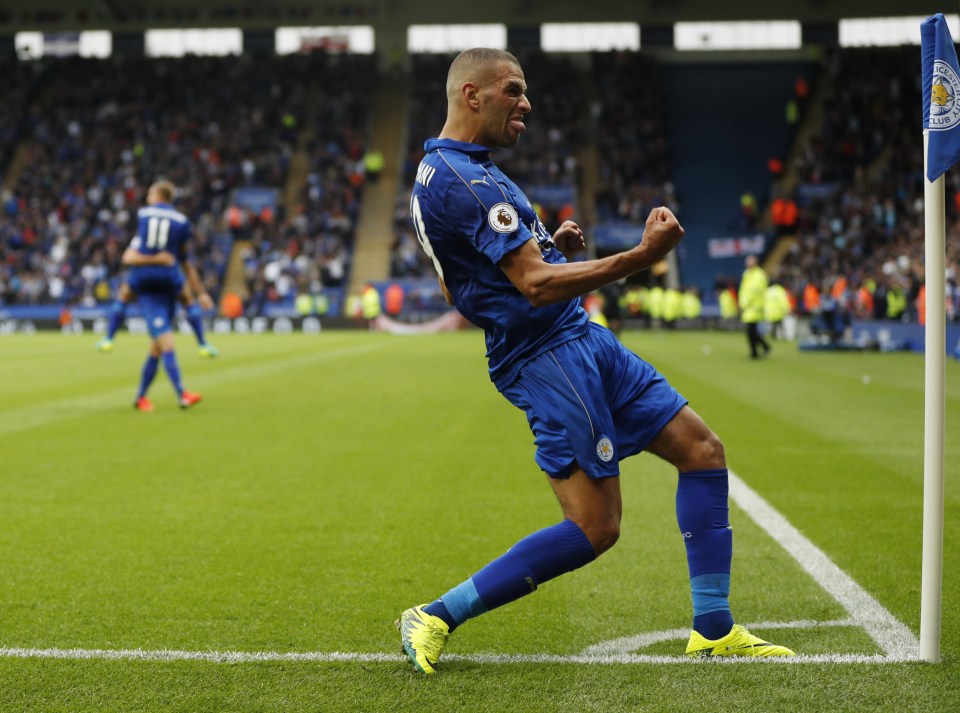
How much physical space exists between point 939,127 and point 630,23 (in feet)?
167

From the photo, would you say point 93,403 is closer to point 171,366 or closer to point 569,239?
point 171,366

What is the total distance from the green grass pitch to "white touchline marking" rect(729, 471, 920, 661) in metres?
0.06

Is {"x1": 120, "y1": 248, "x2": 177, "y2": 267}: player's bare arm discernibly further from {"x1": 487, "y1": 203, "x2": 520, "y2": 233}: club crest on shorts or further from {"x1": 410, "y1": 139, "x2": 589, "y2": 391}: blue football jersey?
{"x1": 487, "y1": 203, "x2": 520, "y2": 233}: club crest on shorts

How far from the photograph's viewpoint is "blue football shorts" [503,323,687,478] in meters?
3.60

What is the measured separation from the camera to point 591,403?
362 centimetres

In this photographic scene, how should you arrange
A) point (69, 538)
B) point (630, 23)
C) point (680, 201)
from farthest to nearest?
point (630, 23) < point (680, 201) < point (69, 538)

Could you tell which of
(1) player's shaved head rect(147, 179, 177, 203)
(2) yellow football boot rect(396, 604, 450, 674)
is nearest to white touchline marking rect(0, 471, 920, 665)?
(2) yellow football boot rect(396, 604, 450, 674)

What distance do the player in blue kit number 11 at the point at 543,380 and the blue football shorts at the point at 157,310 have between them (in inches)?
324

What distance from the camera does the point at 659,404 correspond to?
3789 millimetres

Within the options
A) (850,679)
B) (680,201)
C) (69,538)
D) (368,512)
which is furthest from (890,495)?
(680,201)

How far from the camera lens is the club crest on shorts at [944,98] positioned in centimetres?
349

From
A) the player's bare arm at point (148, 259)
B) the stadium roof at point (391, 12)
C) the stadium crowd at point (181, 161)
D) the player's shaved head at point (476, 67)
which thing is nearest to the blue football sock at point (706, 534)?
the player's shaved head at point (476, 67)

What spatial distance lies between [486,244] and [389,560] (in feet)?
7.62

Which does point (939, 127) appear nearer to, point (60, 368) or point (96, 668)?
point (96, 668)
